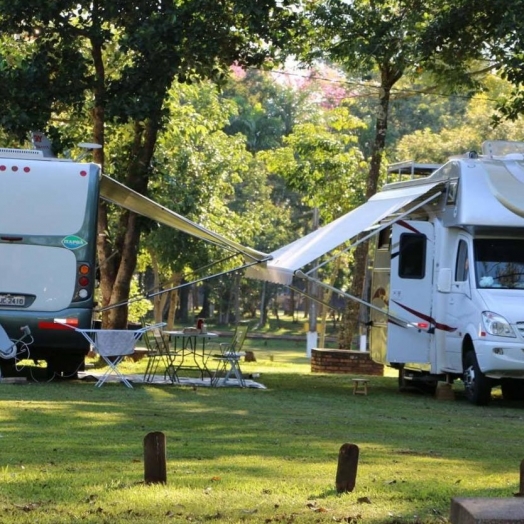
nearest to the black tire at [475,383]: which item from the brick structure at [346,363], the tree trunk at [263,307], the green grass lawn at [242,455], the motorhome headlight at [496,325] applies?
the green grass lawn at [242,455]

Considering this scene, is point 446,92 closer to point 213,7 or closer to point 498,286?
point 213,7

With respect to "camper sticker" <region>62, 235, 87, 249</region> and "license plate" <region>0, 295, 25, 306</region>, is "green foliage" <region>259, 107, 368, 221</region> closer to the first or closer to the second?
"camper sticker" <region>62, 235, 87, 249</region>

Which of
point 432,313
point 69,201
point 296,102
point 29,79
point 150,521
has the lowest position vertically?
point 150,521

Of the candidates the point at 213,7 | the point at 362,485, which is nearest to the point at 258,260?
the point at 213,7

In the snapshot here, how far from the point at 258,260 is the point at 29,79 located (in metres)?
5.73

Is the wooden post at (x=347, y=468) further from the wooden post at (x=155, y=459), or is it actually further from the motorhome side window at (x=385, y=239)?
the motorhome side window at (x=385, y=239)

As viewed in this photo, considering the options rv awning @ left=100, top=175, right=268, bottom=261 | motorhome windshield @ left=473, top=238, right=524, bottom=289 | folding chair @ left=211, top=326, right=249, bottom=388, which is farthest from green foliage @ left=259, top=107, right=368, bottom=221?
motorhome windshield @ left=473, top=238, right=524, bottom=289

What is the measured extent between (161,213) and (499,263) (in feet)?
16.9

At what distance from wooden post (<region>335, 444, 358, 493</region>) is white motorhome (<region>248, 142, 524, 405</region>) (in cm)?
785

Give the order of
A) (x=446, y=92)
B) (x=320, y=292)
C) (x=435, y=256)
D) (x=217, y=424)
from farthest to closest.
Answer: (x=320, y=292), (x=446, y=92), (x=435, y=256), (x=217, y=424)

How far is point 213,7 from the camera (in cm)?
2112

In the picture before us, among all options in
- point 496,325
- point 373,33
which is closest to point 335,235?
point 496,325

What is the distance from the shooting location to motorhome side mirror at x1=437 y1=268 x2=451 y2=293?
1752cm

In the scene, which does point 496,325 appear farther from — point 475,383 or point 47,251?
point 47,251
